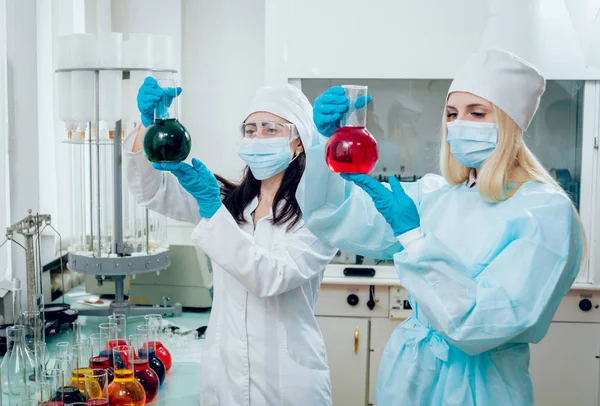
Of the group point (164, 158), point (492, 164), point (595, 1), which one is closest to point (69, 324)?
point (164, 158)

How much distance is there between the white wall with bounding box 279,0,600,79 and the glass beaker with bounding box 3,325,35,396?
1805 mm

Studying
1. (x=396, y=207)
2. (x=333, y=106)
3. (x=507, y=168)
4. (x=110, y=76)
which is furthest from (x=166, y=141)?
(x=110, y=76)

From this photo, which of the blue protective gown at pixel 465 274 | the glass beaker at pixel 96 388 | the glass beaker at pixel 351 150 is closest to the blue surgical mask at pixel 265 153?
the blue protective gown at pixel 465 274

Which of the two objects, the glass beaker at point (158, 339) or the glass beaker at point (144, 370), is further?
the glass beaker at point (158, 339)

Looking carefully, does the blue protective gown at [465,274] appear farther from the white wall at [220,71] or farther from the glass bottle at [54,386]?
the white wall at [220,71]

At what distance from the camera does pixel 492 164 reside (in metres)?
1.41

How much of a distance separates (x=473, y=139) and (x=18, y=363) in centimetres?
117

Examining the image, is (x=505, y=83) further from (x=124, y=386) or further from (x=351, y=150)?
(x=124, y=386)

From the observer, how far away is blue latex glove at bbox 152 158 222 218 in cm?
154

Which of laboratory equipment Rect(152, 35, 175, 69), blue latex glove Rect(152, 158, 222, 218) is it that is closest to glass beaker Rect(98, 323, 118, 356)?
blue latex glove Rect(152, 158, 222, 218)

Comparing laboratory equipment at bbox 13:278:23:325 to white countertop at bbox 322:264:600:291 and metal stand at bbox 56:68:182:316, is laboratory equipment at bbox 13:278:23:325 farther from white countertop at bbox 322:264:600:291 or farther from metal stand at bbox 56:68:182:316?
white countertop at bbox 322:264:600:291

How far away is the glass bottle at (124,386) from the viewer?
5.21 feet

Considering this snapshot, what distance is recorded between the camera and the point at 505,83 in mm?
1419

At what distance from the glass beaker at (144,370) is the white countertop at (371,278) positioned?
51.5 inches
